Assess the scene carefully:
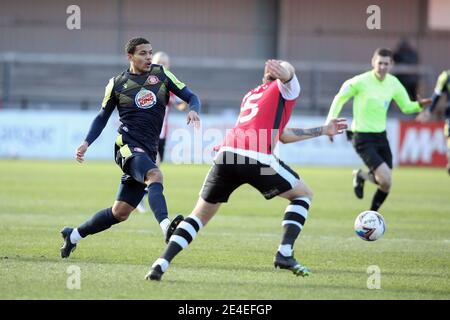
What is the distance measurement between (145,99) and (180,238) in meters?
1.80

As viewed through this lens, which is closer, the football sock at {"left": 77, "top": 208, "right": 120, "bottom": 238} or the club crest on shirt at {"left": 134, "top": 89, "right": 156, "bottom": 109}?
the club crest on shirt at {"left": 134, "top": 89, "right": 156, "bottom": 109}

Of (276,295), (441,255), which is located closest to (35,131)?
(441,255)

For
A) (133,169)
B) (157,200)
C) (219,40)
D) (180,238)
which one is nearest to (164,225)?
(157,200)

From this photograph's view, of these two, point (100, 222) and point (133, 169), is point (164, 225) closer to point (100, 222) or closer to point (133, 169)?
point (133, 169)

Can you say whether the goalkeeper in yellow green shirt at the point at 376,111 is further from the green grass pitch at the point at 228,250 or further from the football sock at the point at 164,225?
the football sock at the point at 164,225

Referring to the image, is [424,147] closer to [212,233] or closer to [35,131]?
[35,131]

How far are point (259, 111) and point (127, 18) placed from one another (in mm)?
28042

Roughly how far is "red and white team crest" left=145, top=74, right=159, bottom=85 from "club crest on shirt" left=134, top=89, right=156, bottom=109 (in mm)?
99

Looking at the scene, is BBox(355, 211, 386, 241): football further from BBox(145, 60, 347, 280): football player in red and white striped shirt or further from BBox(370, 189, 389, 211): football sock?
BBox(370, 189, 389, 211): football sock

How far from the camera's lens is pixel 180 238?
8.31m

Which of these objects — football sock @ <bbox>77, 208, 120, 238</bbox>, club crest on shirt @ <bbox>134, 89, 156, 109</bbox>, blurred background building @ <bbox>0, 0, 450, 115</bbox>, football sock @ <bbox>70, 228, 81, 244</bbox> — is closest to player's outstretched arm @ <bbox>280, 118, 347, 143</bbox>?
club crest on shirt @ <bbox>134, 89, 156, 109</bbox>

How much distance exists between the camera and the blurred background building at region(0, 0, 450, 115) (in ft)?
114

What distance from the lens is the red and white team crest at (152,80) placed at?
373 inches

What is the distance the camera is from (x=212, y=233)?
489 inches
